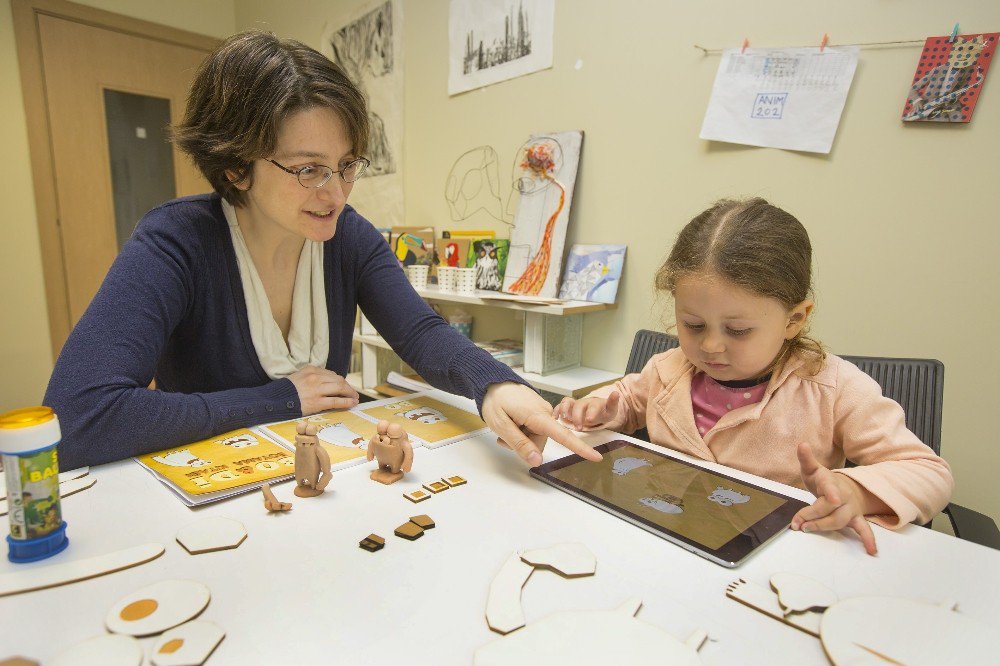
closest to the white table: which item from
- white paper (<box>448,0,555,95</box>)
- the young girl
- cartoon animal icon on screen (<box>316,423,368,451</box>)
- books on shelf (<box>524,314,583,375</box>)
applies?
cartoon animal icon on screen (<box>316,423,368,451</box>)

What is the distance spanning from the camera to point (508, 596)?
0.50 m

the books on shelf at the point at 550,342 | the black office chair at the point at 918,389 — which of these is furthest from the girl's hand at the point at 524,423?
the books on shelf at the point at 550,342

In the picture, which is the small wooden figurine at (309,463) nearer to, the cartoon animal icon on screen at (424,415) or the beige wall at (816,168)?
the cartoon animal icon on screen at (424,415)

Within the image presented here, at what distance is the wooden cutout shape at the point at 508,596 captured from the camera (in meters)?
0.46

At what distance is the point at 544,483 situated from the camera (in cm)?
75

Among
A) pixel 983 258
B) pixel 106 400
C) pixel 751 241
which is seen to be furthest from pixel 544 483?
pixel 983 258

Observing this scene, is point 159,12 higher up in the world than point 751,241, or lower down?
higher up

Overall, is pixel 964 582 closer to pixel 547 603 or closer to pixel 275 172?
pixel 547 603

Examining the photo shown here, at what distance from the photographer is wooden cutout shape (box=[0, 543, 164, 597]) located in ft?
1.63

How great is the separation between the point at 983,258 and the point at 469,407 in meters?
1.09

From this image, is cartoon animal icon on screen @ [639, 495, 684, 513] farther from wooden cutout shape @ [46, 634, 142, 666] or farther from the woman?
wooden cutout shape @ [46, 634, 142, 666]

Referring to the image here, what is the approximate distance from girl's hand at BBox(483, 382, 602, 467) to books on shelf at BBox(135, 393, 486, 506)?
0.23ft

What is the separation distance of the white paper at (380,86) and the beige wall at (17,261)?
4.52 feet

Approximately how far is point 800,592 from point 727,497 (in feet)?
0.70
